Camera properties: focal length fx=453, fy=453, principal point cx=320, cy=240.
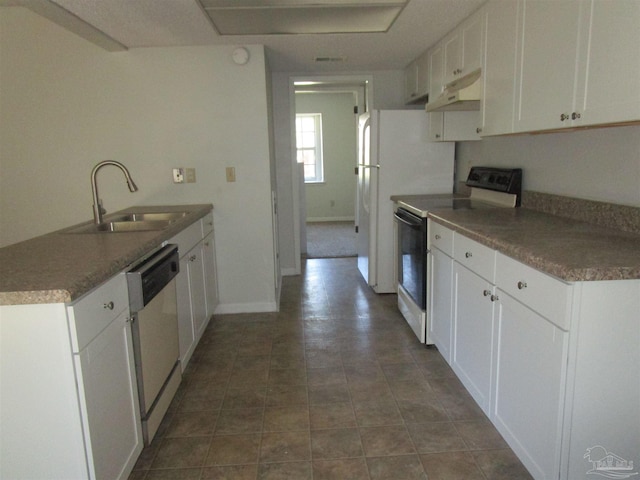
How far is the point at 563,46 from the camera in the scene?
183cm

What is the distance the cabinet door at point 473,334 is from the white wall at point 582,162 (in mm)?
724

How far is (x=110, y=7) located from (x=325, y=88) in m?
4.00

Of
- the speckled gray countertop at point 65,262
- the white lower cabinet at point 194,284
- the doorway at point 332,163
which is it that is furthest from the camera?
the doorway at point 332,163

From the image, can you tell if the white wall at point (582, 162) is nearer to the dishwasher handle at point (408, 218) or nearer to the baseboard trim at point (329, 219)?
the dishwasher handle at point (408, 218)

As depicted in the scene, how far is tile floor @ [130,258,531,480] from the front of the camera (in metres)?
1.87

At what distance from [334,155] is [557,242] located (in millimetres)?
6722

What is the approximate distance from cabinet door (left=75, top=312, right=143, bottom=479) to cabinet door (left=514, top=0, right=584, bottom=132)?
193 cm

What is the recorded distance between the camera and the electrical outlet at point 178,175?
3.48 m

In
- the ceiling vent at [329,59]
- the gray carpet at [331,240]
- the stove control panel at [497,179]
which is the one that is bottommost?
the gray carpet at [331,240]

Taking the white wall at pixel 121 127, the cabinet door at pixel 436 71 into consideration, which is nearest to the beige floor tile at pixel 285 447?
the white wall at pixel 121 127

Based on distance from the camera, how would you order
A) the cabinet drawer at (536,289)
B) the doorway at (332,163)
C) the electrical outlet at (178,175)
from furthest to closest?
1. the doorway at (332,163)
2. the electrical outlet at (178,175)
3. the cabinet drawer at (536,289)

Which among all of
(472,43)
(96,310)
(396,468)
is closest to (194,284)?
(96,310)

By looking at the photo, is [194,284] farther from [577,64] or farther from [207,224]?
[577,64]

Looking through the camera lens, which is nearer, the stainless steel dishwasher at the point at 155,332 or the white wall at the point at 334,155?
the stainless steel dishwasher at the point at 155,332
